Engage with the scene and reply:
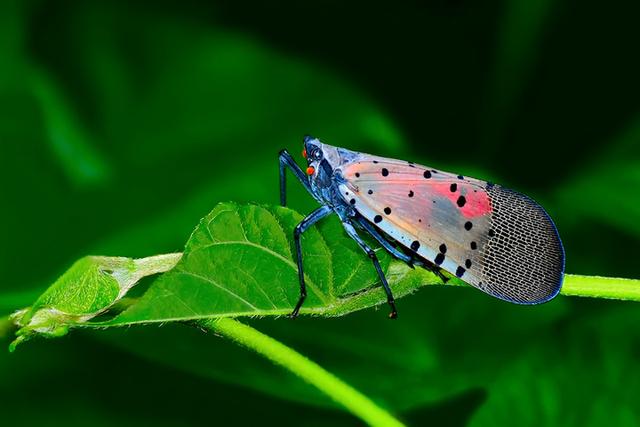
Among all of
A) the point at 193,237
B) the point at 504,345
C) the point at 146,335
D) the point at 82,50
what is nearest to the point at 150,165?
the point at 82,50

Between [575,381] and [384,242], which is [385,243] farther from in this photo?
[575,381]

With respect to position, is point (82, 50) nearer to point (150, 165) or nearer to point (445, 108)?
point (150, 165)

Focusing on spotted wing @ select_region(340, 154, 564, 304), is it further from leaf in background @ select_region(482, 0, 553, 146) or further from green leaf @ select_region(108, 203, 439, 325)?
leaf in background @ select_region(482, 0, 553, 146)

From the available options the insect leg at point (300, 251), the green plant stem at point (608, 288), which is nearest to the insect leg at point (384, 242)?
the insect leg at point (300, 251)

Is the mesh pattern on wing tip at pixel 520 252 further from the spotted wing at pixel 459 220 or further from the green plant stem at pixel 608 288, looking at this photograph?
the green plant stem at pixel 608 288

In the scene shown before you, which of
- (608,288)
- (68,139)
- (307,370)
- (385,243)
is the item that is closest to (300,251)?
(307,370)
